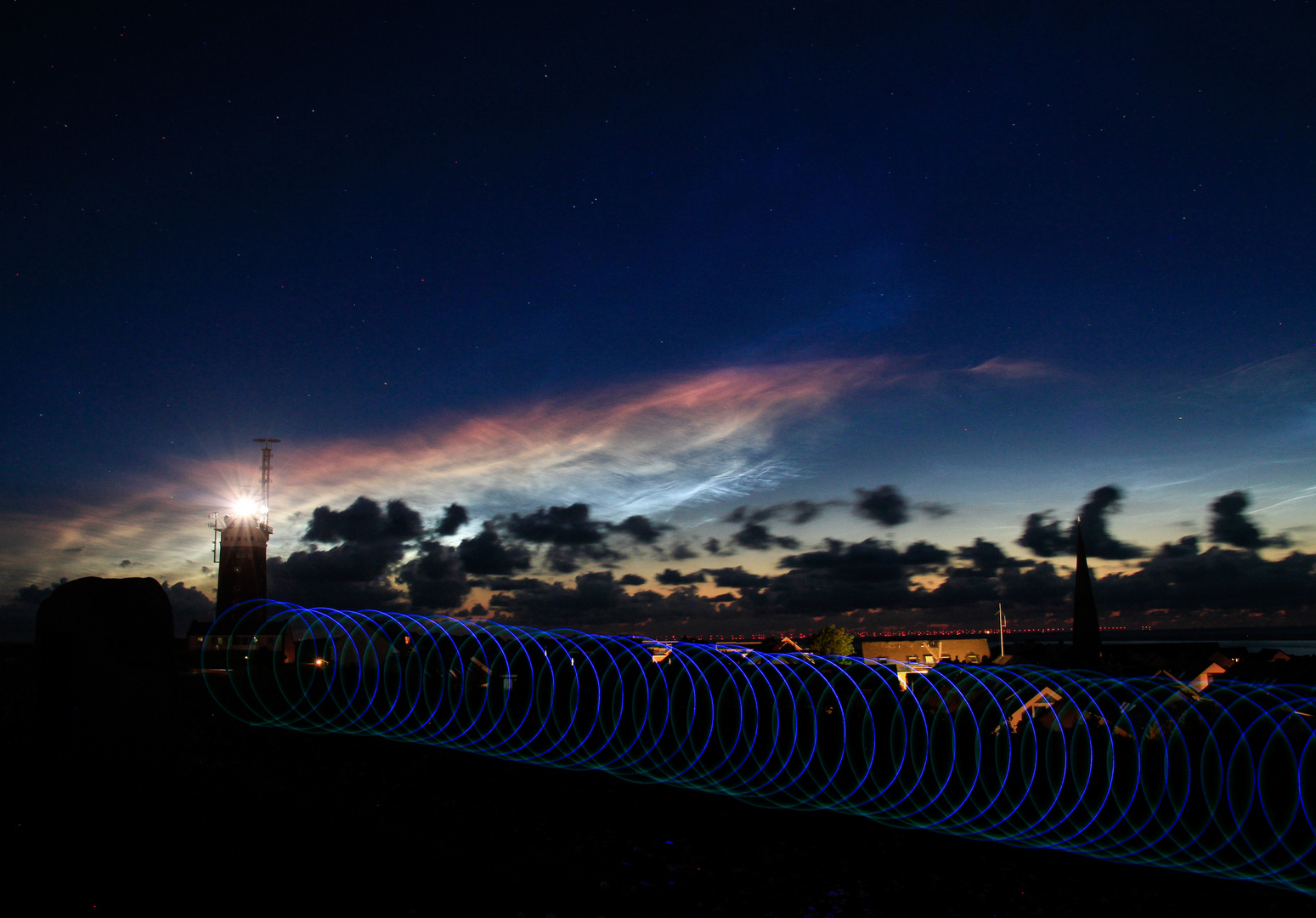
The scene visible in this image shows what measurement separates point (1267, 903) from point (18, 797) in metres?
16.7

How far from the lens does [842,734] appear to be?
15500mm

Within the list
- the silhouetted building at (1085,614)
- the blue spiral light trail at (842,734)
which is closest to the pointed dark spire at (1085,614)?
the silhouetted building at (1085,614)

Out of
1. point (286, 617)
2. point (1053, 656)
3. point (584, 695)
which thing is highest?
point (286, 617)

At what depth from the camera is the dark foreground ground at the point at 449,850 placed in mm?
8469

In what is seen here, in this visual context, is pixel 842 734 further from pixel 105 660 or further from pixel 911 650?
pixel 911 650

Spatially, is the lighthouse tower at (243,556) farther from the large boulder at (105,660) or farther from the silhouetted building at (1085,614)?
the silhouetted building at (1085,614)

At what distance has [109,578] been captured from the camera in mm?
15859

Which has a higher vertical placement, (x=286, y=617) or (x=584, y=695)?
(x=286, y=617)

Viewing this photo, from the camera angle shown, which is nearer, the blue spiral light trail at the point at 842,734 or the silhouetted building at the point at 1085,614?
the blue spiral light trail at the point at 842,734

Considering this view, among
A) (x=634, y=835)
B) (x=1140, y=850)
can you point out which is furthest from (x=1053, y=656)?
(x=634, y=835)

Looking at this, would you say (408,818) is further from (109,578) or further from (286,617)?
(109,578)

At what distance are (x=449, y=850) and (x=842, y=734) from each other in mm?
8358

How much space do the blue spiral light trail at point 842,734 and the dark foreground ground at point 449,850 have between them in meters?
0.76

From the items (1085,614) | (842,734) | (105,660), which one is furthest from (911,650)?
(105,660)
